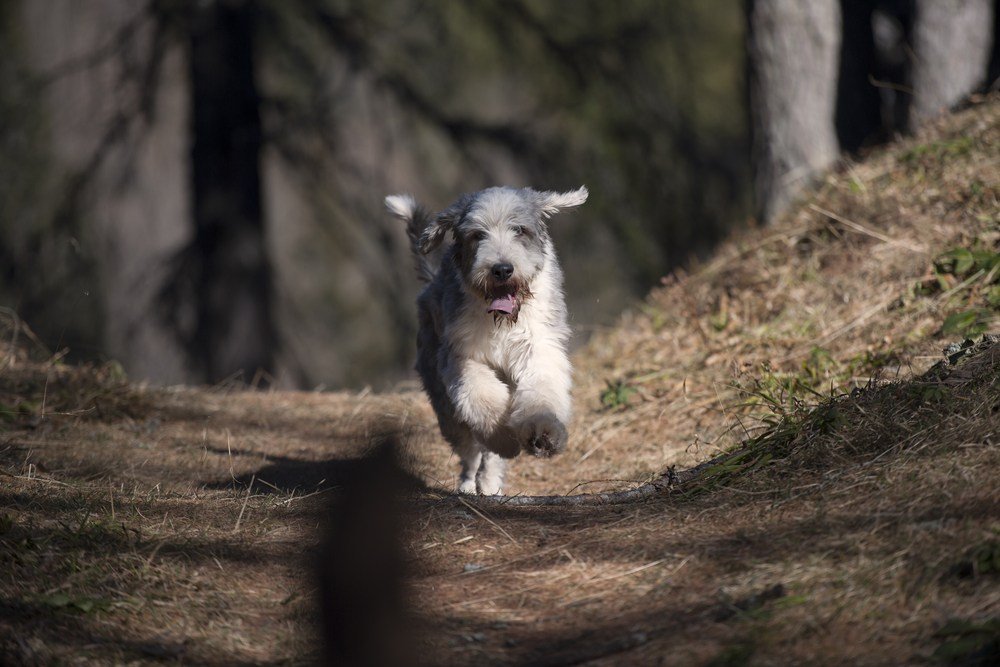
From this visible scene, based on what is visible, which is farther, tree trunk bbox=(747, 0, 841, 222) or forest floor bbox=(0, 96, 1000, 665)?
tree trunk bbox=(747, 0, 841, 222)

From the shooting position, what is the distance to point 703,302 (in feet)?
27.5

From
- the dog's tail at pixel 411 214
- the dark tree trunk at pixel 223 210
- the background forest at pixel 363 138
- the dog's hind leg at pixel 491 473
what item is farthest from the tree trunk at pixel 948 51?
the dark tree trunk at pixel 223 210

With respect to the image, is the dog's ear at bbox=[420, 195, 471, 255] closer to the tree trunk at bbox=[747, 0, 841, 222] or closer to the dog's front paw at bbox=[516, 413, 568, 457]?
the dog's front paw at bbox=[516, 413, 568, 457]

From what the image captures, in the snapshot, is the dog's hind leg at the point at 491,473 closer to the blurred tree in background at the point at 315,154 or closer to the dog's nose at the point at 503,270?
the dog's nose at the point at 503,270

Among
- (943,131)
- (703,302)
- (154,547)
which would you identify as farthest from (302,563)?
(943,131)

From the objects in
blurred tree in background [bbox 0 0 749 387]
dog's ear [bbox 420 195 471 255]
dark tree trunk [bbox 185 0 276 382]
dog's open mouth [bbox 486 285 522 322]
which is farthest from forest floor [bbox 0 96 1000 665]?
blurred tree in background [bbox 0 0 749 387]

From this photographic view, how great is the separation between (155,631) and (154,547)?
28.6 inches

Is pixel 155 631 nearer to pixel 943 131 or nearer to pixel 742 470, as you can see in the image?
pixel 742 470

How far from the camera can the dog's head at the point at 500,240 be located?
554 cm

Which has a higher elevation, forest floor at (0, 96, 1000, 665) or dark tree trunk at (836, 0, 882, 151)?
dark tree trunk at (836, 0, 882, 151)

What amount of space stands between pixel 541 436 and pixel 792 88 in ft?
20.6

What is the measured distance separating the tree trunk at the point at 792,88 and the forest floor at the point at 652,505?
6.70ft

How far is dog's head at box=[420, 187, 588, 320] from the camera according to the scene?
5.54m

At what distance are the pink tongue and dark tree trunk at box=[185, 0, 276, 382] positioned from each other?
638 centimetres
